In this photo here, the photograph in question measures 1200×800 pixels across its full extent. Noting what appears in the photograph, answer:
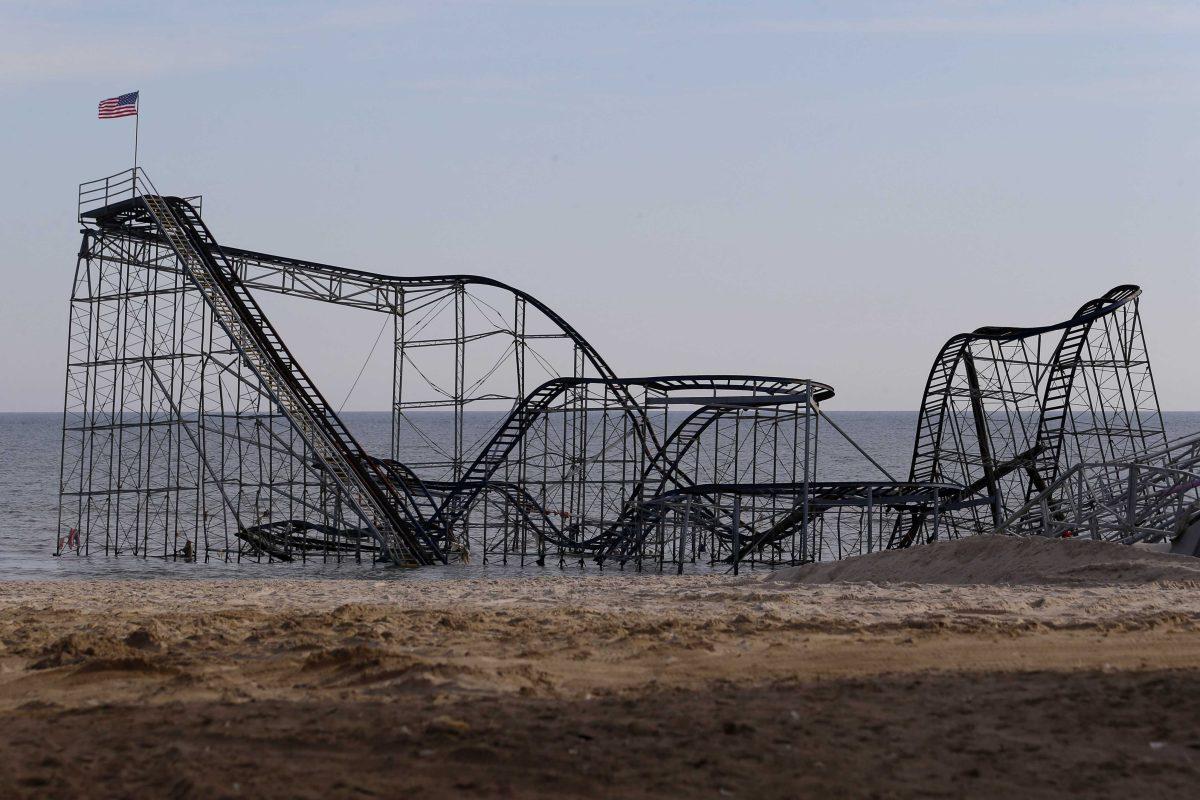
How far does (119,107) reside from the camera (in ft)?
111

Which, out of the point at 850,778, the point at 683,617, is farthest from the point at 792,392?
the point at 850,778

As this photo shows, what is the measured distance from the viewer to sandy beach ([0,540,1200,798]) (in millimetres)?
6270

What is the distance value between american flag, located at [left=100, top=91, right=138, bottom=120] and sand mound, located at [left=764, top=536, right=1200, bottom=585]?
852 inches

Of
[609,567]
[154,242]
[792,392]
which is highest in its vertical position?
[154,242]

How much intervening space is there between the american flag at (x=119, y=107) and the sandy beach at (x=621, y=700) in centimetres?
2219

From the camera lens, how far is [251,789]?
6.14 m

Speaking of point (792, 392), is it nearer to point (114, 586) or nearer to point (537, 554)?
point (537, 554)

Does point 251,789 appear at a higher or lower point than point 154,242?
lower

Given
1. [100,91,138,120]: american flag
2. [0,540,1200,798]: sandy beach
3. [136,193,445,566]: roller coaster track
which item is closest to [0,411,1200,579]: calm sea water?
[136,193,445,566]: roller coaster track

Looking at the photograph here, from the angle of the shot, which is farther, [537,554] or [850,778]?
[537,554]

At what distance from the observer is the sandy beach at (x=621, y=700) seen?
6.27m

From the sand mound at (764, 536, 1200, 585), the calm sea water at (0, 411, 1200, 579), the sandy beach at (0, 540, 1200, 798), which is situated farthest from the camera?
the calm sea water at (0, 411, 1200, 579)

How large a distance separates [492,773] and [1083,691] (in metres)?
3.52

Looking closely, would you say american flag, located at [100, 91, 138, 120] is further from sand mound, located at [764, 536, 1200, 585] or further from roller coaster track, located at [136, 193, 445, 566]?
sand mound, located at [764, 536, 1200, 585]
